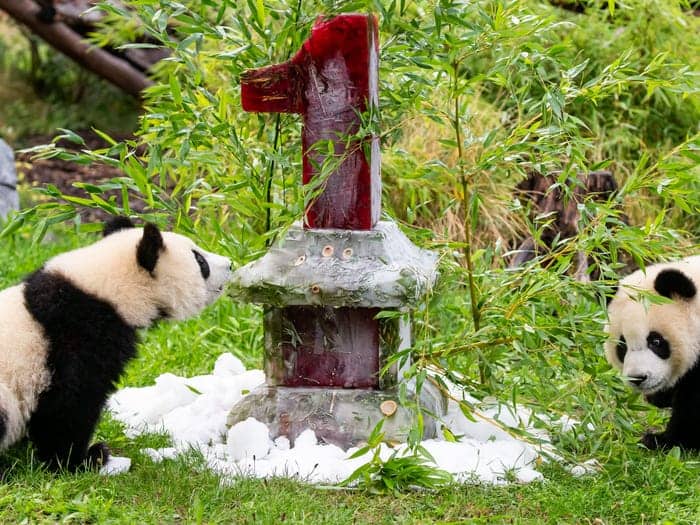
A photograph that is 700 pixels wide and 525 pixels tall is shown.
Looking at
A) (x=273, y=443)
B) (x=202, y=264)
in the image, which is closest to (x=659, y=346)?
(x=273, y=443)

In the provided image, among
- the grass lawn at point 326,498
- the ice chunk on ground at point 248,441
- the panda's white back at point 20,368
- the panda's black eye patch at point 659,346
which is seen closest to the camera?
the grass lawn at point 326,498

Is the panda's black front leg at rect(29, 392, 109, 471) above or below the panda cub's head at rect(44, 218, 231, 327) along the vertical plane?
below

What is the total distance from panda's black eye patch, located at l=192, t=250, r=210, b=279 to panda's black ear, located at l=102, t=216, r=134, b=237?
0.32 metres

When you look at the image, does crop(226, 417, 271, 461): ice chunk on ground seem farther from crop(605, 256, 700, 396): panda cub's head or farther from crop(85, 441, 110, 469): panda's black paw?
crop(605, 256, 700, 396): panda cub's head

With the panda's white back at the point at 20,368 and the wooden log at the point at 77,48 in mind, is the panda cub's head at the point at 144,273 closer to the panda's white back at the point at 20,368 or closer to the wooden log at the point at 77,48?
the panda's white back at the point at 20,368

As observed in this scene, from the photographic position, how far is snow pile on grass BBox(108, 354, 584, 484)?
361 cm

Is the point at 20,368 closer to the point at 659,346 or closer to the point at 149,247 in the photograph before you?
the point at 149,247

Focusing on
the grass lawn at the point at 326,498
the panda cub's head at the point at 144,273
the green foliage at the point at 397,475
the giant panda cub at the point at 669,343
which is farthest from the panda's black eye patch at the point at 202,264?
the giant panda cub at the point at 669,343

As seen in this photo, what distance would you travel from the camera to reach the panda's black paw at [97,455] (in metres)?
3.60

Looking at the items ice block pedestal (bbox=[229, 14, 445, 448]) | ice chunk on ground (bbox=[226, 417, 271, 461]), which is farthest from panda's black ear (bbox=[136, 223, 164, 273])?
ice chunk on ground (bbox=[226, 417, 271, 461])

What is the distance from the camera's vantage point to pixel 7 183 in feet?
25.2

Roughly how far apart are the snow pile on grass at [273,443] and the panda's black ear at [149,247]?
2.45ft

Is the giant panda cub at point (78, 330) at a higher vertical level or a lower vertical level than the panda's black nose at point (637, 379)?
higher

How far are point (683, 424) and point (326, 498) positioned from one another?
156 centimetres
